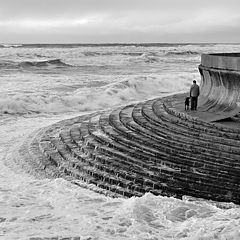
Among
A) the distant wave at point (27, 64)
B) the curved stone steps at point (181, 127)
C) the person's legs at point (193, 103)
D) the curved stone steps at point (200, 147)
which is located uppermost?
the person's legs at point (193, 103)

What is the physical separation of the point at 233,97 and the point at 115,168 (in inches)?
127

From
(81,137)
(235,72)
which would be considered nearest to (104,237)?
(81,137)

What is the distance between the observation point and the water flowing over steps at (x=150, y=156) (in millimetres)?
7047

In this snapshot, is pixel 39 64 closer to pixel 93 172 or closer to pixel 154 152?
pixel 93 172

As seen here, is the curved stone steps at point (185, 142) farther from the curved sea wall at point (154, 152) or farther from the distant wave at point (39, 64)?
the distant wave at point (39, 64)

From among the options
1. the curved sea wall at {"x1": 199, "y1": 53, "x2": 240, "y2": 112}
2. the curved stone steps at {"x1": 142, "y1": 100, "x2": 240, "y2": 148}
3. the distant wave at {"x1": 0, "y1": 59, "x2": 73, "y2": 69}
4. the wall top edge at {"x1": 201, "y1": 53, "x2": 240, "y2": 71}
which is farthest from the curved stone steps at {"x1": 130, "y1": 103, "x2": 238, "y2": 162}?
the distant wave at {"x1": 0, "y1": 59, "x2": 73, "y2": 69}

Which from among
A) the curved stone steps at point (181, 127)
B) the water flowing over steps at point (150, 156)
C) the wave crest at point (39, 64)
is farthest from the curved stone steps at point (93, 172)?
the wave crest at point (39, 64)

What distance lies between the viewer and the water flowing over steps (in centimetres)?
705

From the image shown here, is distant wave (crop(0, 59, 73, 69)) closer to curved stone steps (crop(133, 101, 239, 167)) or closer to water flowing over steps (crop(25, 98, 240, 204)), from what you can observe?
water flowing over steps (crop(25, 98, 240, 204))

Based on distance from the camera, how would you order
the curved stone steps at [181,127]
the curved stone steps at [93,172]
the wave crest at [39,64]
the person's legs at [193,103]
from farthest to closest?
the wave crest at [39,64] → the person's legs at [193,103] → the curved stone steps at [181,127] → the curved stone steps at [93,172]

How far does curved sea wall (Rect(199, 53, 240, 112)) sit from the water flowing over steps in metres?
1.00

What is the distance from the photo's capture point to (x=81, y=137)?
9.79 metres

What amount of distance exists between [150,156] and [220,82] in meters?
2.87

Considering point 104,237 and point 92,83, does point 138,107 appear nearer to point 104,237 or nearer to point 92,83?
point 104,237
